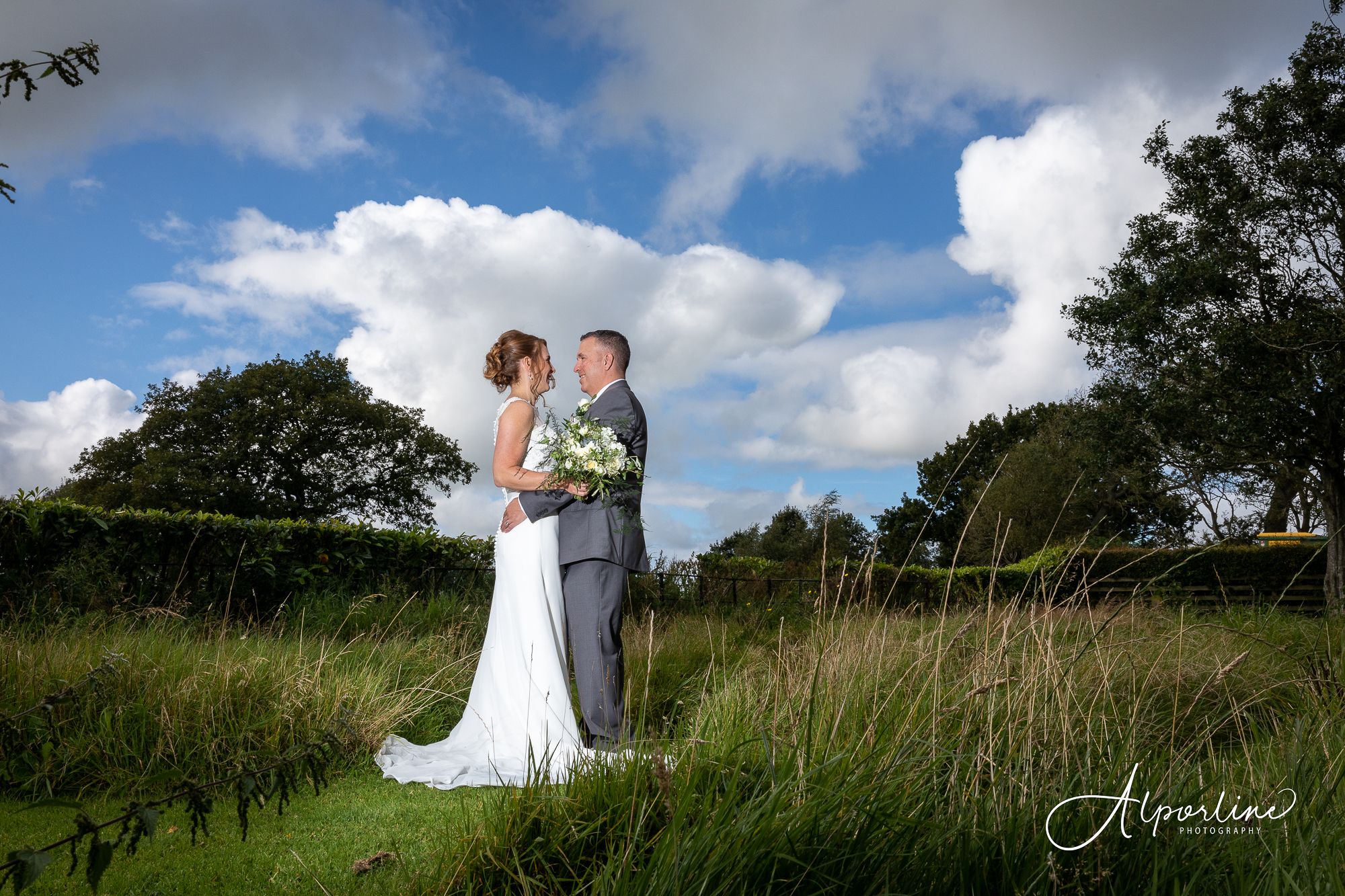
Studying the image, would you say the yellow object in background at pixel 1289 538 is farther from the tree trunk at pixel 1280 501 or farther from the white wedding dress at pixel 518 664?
the white wedding dress at pixel 518 664

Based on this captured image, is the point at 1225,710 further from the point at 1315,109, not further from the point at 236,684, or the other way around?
the point at 1315,109

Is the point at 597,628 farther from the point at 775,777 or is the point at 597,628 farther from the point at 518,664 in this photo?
the point at 775,777

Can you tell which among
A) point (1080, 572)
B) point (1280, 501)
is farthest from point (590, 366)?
point (1280, 501)

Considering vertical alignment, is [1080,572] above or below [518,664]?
above

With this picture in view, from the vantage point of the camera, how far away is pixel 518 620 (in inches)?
216

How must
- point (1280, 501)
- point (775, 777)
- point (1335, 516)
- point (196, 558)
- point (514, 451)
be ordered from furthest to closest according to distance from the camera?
point (1280, 501) < point (1335, 516) < point (196, 558) < point (514, 451) < point (775, 777)

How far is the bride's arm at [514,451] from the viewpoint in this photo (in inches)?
212

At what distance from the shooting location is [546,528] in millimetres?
5496

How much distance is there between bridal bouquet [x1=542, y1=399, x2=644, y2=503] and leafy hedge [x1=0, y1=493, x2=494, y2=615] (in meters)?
3.92

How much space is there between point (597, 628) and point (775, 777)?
273 cm

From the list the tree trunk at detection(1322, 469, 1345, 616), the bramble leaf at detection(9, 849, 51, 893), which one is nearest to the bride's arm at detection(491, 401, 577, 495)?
the bramble leaf at detection(9, 849, 51, 893)

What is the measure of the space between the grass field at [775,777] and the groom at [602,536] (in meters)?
0.76

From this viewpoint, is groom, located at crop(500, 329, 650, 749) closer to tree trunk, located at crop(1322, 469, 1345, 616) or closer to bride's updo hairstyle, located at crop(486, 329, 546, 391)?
bride's updo hairstyle, located at crop(486, 329, 546, 391)

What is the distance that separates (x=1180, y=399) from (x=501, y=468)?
1715cm
